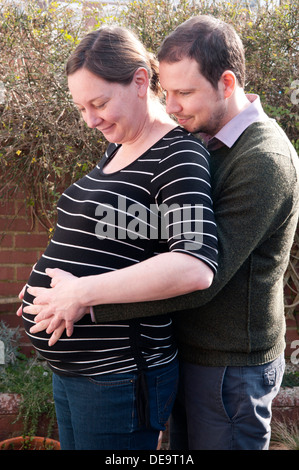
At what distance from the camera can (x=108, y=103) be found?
1559mm

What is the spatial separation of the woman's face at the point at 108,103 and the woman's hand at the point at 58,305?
480 mm

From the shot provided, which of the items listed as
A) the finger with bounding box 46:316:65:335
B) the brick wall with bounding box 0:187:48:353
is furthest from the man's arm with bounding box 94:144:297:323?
the brick wall with bounding box 0:187:48:353

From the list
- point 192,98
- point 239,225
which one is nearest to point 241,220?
point 239,225

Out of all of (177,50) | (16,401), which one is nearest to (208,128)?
(177,50)

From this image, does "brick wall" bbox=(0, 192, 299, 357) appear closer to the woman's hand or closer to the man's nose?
the woman's hand

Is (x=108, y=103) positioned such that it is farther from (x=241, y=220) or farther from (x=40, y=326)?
(x=40, y=326)

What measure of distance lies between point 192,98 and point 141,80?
175mm

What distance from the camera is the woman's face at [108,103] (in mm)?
1541

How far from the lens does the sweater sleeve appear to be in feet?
4.88

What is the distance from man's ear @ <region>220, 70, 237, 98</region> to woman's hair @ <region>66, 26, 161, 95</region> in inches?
9.3

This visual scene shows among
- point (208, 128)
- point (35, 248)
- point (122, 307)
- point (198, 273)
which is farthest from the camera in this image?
point (35, 248)

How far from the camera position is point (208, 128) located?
5.64ft
